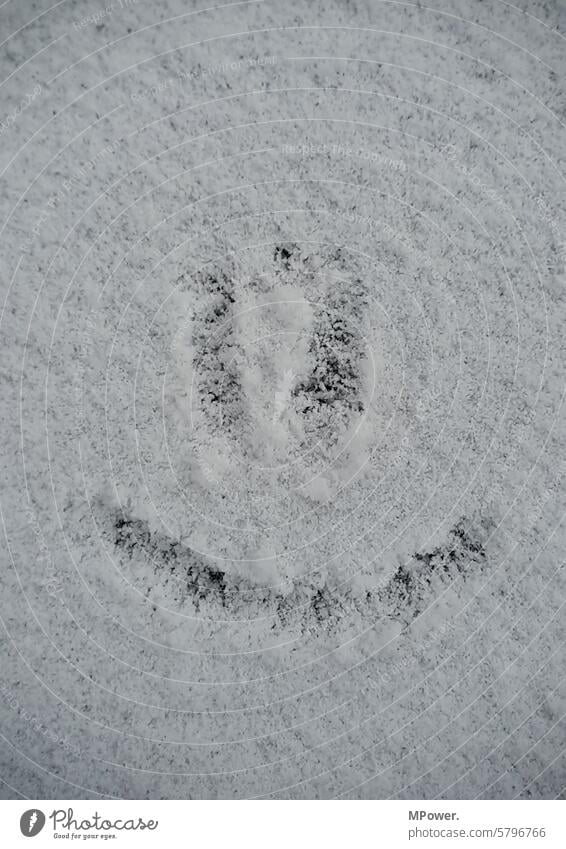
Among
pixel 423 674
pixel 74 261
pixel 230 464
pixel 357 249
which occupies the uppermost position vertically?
pixel 74 261

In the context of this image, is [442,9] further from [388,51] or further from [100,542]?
[100,542]

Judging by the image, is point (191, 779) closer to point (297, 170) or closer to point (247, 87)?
point (297, 170)

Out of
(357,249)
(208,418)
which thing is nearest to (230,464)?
(208,418)

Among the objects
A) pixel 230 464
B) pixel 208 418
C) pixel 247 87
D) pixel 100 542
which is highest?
pixel 247 87

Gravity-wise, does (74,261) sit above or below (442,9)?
below

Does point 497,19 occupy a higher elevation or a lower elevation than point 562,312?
higher

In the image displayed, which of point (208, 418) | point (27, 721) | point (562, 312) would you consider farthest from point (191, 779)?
point (562, 312)
